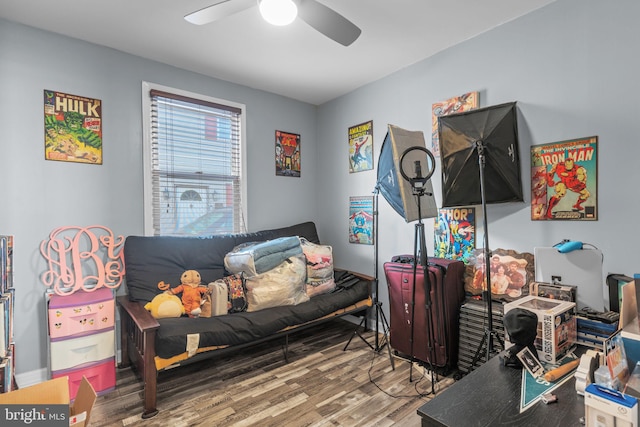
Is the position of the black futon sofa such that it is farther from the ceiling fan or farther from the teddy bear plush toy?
the ceiling fan

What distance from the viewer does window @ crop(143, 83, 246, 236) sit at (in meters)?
2.80

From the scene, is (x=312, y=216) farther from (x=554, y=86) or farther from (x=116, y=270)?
(x=554, y=86)

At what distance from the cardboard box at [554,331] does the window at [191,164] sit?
106 inches

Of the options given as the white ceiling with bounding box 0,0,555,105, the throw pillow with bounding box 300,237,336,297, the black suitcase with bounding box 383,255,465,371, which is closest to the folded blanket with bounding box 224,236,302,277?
the throw pillow with bounding box 300,237,336,297

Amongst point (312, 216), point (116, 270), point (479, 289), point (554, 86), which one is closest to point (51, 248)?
point (116, 270)

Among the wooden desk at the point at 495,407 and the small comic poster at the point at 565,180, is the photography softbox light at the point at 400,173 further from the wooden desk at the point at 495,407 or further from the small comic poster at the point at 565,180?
the wooden desk at the point at 495,407

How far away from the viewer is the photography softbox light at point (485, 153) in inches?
83.4

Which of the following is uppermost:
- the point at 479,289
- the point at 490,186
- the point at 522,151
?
the point at 522,151

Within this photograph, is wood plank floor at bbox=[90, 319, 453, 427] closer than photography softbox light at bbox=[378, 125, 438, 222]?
Yes

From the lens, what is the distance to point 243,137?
11.0 feet

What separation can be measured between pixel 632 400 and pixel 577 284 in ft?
→ 3.70

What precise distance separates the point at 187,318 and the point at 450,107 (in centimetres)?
266

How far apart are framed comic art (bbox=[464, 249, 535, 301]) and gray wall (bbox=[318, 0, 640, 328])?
0.27ft

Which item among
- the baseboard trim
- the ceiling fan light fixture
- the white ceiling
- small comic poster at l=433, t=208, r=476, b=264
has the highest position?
the white ceiling
